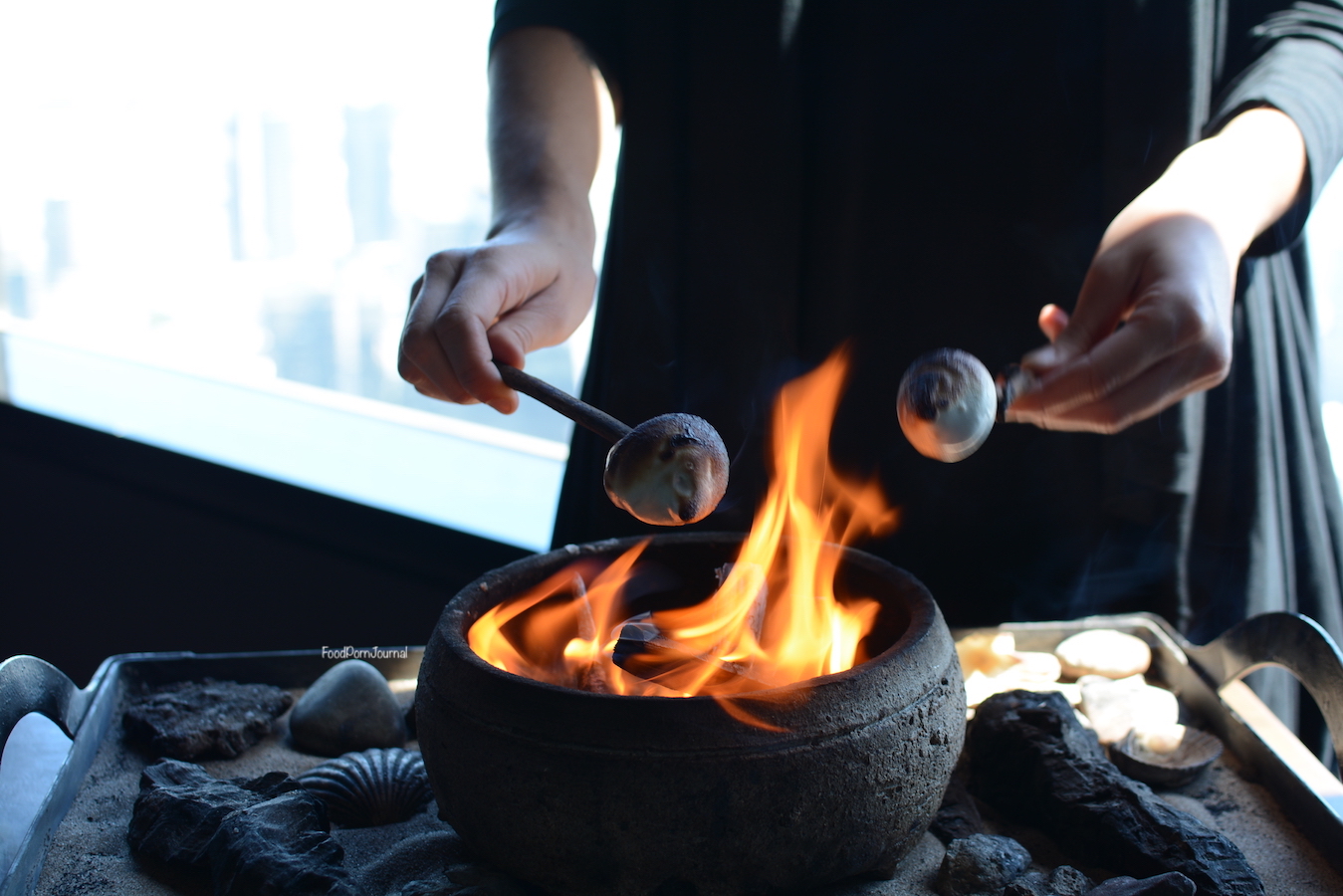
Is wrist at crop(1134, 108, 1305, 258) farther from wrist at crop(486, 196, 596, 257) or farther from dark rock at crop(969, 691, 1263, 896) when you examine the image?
wrist at crop(486, 196, 596, 257)

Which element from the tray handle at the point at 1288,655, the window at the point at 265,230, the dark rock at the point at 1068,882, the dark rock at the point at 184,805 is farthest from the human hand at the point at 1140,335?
the window at the point at 265,230

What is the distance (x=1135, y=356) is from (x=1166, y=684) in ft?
2.33

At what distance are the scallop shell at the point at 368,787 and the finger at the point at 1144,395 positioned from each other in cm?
88

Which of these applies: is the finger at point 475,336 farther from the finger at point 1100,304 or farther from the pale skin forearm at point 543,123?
the finger at point 1100,304

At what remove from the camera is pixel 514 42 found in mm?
1725

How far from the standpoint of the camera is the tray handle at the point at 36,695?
43.9 inches

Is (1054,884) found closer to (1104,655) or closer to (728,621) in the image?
Answer: (728,621)

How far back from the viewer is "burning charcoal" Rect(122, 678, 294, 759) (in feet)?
4.29

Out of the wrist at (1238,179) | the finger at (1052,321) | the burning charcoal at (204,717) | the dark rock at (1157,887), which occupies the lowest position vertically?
the burning charcoal at (204,717)

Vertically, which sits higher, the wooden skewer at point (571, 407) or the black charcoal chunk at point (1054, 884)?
the wooden skewer at point (571, 407)

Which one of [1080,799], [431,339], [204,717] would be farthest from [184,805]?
[1080,799]

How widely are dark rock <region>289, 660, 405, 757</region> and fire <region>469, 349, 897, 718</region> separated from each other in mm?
302

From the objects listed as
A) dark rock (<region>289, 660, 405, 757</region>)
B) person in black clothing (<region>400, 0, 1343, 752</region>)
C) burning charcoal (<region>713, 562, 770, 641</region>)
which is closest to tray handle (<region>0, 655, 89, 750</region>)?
dark rock (<region>289, 660, 405, 757</region>)

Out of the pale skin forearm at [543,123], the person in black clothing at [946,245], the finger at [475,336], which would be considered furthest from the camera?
the pale skin forearm at [543,123]
